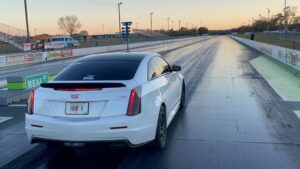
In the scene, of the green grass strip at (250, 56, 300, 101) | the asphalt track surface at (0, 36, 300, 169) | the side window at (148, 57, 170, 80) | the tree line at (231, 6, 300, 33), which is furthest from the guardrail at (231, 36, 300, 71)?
the tree line at (231, 6, 300, 33)

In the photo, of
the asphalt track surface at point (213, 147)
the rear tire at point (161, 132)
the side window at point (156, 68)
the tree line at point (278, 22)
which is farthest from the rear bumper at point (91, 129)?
the tree line at point (278, 22)

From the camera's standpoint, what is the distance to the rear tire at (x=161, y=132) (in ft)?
18.4

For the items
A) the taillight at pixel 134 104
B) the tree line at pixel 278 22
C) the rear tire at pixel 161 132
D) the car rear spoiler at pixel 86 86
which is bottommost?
the rear tire at pixel 161 132

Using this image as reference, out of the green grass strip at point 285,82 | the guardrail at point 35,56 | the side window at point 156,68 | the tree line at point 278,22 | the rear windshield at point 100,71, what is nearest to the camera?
the rear windshield at point 100,71

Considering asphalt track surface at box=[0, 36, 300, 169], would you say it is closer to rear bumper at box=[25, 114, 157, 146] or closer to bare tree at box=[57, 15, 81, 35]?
rear bumper at box=[25, 114, 157, 146]

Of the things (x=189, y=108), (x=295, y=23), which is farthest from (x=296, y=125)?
(x=295, y=23)

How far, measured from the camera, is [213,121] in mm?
7703

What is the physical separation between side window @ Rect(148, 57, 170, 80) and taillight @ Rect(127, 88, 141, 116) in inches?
35.0

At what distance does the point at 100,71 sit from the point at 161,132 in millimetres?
1425

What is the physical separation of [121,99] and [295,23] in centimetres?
15548

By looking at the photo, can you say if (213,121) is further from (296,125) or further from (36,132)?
(36,132)

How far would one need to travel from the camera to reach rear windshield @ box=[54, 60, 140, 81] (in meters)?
5.57

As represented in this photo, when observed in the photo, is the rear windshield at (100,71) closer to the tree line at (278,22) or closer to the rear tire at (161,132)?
the rear tire at (161,132)

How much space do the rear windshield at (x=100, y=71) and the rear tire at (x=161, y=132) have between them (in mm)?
856
